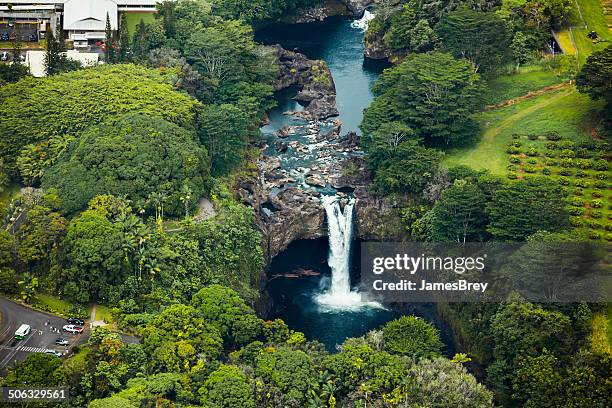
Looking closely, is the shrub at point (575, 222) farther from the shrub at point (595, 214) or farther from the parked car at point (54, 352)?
the parked car at point (54, 352)

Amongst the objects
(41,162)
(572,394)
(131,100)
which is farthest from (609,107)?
(41,162)

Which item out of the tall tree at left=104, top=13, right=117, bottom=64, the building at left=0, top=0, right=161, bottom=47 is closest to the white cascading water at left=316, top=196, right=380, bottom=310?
the tall tree at left=104, top=13, right=117, bottom=64

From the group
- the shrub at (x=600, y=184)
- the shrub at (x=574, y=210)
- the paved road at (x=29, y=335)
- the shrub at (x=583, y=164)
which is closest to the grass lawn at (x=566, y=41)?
the shrub at (x=583, y=164)

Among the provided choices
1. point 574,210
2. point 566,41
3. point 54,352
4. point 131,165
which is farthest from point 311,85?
point 54,352

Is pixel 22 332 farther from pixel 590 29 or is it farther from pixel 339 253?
pixel 590 29

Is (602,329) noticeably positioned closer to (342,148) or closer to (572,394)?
(572,394)
